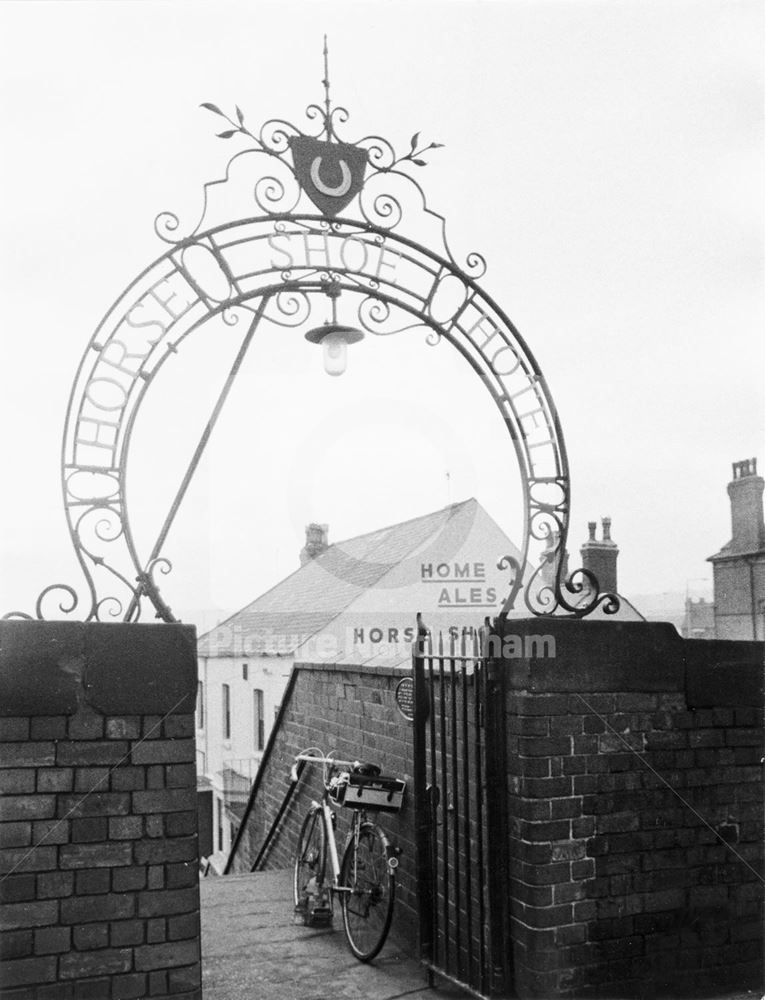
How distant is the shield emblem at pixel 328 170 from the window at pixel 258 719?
17.9 meters

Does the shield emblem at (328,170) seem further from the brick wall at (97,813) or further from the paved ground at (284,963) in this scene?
the paved ground at (284,963)

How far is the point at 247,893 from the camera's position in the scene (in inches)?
261

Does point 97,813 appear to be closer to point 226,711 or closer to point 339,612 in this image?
point 339,612

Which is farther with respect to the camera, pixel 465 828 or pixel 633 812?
pixel 465 828

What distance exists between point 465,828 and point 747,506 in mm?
18729

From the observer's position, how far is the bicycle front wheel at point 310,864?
573 cm

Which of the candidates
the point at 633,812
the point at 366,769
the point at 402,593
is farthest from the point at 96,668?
the point at 402,593

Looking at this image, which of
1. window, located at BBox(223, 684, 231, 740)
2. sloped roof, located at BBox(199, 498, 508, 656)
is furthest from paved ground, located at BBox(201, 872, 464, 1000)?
window, located at BBox(223, 684, 231, 740)

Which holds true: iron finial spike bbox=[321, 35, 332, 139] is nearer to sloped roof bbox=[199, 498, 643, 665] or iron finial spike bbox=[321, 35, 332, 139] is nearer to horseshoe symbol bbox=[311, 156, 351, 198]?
horseshoe symbol bbox=[311, 156, 351, 198]

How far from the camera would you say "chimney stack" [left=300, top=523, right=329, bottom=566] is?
2634cm

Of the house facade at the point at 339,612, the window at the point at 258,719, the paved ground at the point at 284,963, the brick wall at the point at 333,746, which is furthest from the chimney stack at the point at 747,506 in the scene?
the paved ground at the point at 284,963

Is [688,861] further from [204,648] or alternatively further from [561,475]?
[204,648]

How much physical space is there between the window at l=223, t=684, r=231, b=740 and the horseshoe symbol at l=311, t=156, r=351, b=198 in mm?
20526

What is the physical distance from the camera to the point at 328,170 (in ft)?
15.3
